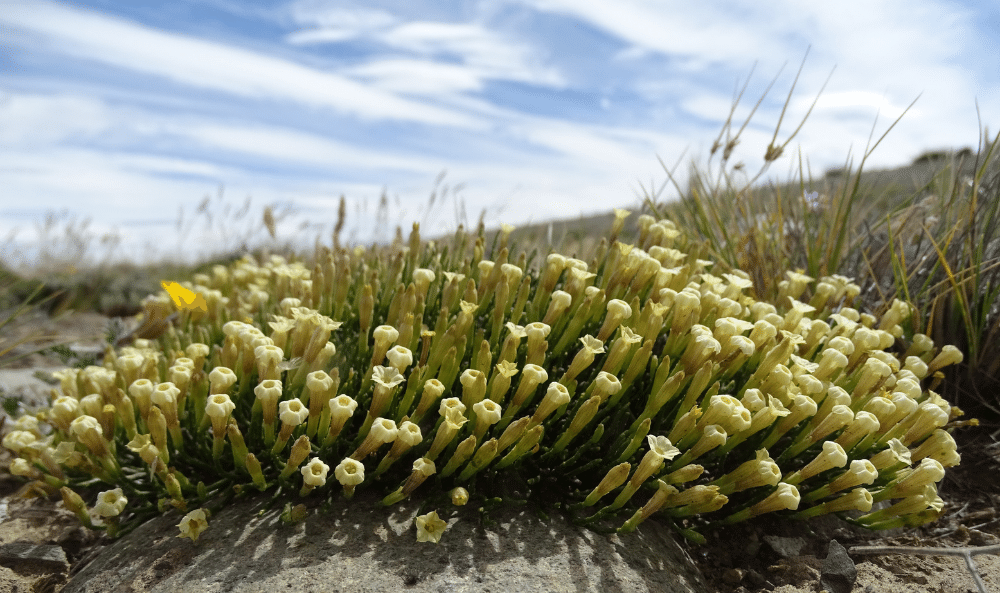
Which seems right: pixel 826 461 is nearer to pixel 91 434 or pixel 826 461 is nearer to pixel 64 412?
pixel 91 434

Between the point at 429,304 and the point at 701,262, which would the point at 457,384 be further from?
the point at 701,262

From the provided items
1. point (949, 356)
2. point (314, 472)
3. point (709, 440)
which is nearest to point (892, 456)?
point (709, 440)

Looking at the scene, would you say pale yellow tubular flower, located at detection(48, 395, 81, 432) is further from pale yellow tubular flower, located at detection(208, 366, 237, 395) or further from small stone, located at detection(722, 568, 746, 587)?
small stone, located at detection(722, 568, 746, 587)

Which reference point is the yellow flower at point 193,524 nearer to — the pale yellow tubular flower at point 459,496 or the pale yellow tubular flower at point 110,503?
the pale yellow tubular flower at point 110,503

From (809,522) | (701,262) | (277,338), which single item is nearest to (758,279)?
(701,262)

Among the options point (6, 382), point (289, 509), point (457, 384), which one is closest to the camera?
point (289, 509)
